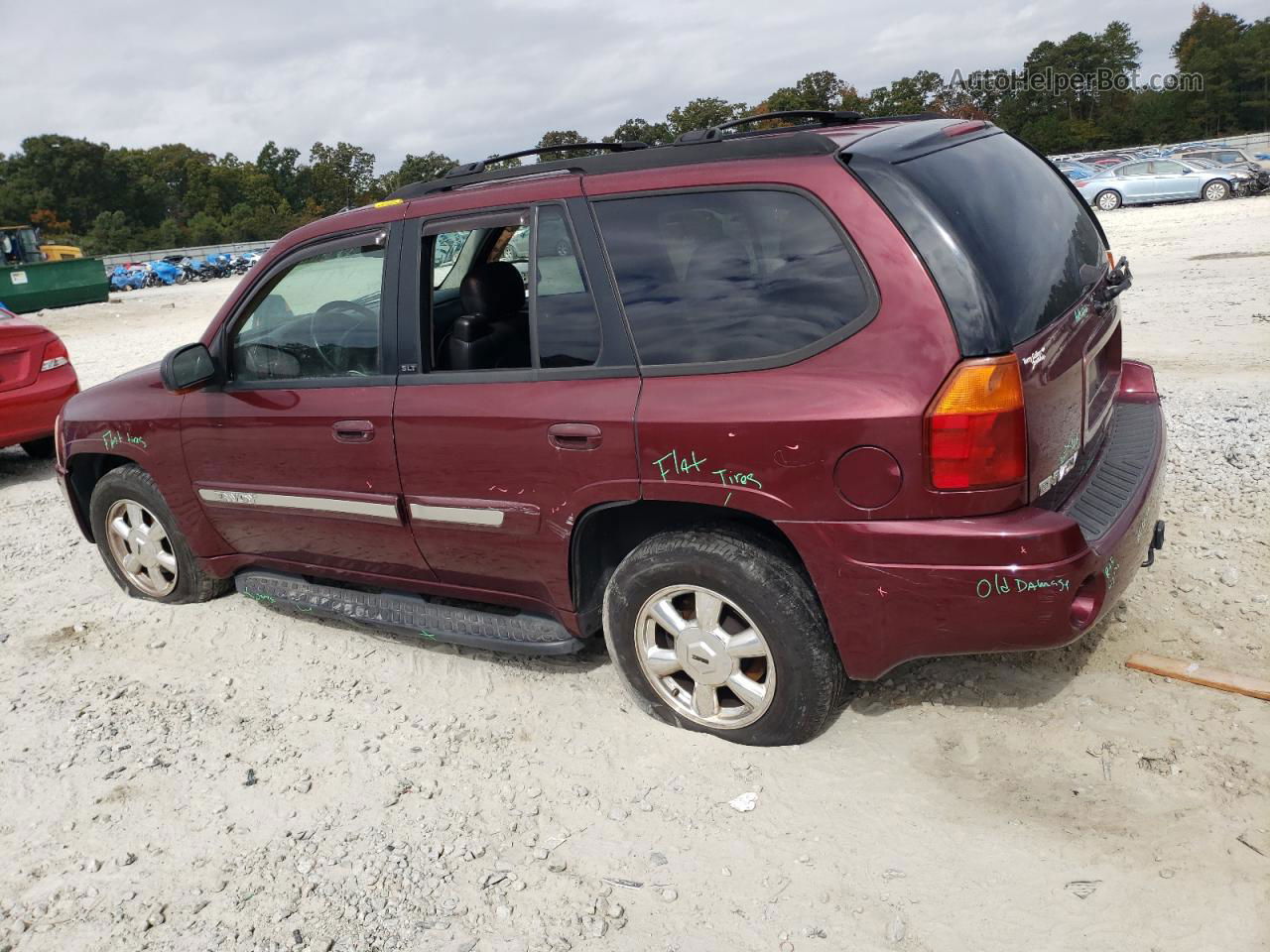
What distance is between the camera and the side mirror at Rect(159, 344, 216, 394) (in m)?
4.21

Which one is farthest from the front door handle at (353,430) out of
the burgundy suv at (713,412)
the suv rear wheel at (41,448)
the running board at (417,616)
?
the suv rear wheel at (41,448)

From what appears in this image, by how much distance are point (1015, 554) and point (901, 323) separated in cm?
70

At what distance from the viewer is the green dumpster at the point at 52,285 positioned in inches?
1014

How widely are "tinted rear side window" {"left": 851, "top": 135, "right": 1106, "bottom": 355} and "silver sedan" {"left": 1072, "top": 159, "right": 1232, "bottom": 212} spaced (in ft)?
80.0

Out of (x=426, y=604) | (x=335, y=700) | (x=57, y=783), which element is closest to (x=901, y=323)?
(x=426, y=604)

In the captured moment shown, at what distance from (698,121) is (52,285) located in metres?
26.9

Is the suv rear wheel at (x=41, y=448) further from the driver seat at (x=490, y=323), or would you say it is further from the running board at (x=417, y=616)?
the driver seat at (x=490, y=323)

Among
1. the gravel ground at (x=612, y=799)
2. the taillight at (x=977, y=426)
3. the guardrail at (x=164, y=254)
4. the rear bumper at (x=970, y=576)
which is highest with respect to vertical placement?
the guardrail at (x=164, y=254)

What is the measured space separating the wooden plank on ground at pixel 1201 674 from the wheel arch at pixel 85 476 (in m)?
4.71

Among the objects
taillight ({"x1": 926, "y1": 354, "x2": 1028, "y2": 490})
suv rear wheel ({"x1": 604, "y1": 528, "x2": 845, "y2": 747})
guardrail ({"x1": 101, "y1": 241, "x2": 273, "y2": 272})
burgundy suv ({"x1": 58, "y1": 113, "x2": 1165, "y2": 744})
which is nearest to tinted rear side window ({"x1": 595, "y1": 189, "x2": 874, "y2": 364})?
burgundy suv ({"x1": 58, "y1": 113, "x2": 1165, "y2": 744})

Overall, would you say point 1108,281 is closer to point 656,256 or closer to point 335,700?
point 656,256

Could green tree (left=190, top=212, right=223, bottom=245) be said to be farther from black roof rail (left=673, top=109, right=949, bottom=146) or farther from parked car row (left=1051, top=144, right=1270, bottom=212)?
black roof rail (left=673, top=109, right=949, bottom=146)

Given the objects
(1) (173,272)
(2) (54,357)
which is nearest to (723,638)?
(2) (54,357)

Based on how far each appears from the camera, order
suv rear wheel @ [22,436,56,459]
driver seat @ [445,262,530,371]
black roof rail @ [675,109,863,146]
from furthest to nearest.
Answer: suv rear wheel @ [22,436,56,459] < driver seat @ [445,262,530,371] < black roof rail @ [675,109,863,146]
